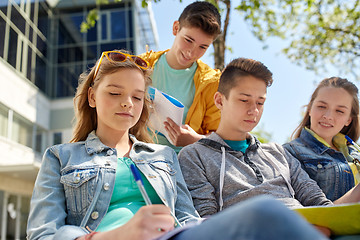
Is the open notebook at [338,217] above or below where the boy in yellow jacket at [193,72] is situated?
below

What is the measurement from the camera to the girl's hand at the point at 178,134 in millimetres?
2828

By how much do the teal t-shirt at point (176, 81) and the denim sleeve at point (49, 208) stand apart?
4.56ft

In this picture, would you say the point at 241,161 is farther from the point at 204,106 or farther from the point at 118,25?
the point at 118,25

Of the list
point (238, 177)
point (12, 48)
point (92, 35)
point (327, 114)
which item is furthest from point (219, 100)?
point (92, 35)

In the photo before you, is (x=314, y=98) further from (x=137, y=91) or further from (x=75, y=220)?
(x=75, y=220)

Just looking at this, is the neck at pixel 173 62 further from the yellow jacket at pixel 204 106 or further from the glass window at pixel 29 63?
the glass window at pixel 29 63

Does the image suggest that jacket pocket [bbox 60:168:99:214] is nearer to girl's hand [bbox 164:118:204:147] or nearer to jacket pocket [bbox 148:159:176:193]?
jacket pocket [bbox 148:159:176:193]

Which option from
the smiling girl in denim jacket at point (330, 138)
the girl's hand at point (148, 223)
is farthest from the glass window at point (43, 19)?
the girl's hand at point (148, 223)

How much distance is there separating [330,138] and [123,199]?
1840mm

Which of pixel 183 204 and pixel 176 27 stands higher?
pixel 176 27

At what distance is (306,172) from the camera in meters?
2.79

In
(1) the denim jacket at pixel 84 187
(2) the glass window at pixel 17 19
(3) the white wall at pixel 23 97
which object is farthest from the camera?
(2) the glass window at pixel 17 19

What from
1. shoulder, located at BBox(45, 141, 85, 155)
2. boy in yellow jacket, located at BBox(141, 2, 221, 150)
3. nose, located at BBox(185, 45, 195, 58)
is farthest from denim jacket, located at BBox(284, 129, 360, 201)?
shoulder, located at BBox(45, 141, 85, 155)

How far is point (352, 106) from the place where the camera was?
3.20 metres
